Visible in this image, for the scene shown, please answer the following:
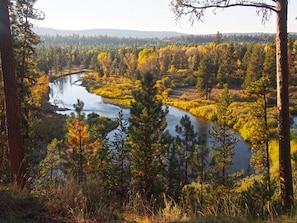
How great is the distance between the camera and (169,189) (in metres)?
13.7

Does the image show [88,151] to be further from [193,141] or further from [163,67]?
[163,67]

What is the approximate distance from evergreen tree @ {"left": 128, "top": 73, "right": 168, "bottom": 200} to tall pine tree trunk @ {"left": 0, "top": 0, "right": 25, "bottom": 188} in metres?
7.50

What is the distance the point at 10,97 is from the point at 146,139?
8.15 metres

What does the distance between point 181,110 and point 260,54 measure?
15.3 metres

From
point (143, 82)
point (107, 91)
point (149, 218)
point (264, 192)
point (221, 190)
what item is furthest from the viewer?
point (107, 91)

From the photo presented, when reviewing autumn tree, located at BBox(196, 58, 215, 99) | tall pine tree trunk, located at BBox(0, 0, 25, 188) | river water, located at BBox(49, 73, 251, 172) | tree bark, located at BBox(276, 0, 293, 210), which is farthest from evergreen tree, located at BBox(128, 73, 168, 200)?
autumn tree, located at BBox(196, 58, 215, 99)

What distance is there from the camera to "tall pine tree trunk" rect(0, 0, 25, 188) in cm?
633

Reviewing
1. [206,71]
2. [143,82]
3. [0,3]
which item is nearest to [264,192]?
[0,3]

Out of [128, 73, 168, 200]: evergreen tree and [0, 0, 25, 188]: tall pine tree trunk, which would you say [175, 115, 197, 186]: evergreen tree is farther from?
[0, 0, 25, 188]: tall pine tree trunk

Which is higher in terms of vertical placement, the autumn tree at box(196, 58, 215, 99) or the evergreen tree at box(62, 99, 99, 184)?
the autumn tree at box(196, 58, 215, 99)

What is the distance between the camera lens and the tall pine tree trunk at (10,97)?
6.33m

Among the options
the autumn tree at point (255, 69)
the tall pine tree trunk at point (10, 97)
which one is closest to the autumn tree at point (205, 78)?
the autumn tree at point (255, 69)

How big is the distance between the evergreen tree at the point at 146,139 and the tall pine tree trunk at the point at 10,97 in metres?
7.50

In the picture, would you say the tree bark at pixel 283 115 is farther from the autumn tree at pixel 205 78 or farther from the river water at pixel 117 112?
the autumn tree at pixel 205 78
